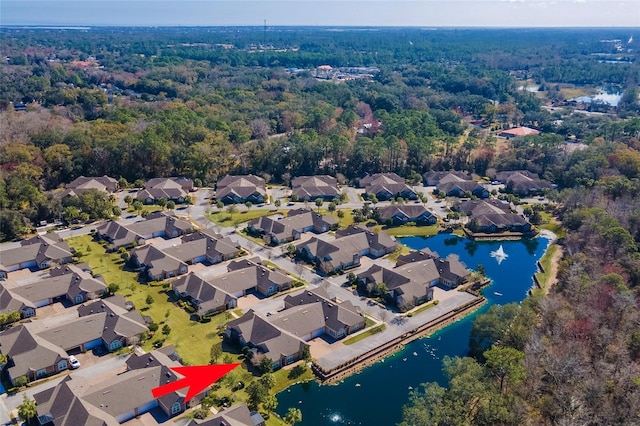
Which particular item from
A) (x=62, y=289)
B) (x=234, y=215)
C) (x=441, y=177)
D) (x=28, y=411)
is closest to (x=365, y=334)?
(x=28, y=411)

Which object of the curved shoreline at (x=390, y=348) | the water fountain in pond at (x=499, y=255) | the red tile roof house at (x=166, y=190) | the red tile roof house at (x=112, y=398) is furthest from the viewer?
the red tile roof house at (x=166, y=190)

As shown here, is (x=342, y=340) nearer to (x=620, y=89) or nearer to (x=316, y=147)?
(x=316, y=147)

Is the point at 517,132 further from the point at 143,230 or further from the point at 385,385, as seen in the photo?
the point at 385,385

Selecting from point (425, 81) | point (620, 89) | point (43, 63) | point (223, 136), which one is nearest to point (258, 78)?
point (425, 81)

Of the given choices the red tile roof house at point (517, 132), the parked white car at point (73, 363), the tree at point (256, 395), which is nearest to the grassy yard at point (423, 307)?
the tree at point (256, 395)

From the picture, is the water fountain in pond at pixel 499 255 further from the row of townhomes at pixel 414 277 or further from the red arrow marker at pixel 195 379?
the red arrow marker at pixel 195 379

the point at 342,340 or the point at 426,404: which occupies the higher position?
the point at 426,404
